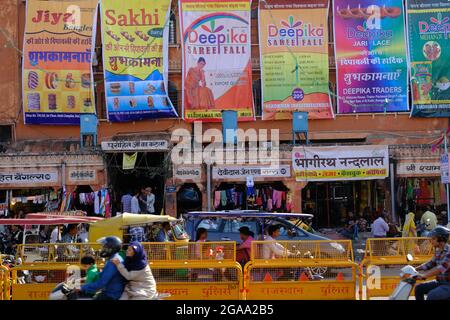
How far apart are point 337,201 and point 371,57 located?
652 centimetres

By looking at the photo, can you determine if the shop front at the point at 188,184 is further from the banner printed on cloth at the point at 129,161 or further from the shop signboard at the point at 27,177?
the shop signboard at the point at 27,177

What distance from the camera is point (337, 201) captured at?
29766 millimetres

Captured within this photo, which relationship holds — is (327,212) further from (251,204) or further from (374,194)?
(251,204)

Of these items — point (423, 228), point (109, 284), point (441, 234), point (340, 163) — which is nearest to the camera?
point (109, 284)

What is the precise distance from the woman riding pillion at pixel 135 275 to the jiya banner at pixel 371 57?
22.5 metres

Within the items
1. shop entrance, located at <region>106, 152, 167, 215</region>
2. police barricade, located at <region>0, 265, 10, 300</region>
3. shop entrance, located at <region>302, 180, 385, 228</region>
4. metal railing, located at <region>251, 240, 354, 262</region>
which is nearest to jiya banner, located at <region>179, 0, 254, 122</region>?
shop entrance, located at <region>106, 152, 167, 215</region>

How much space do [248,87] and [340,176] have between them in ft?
20.1

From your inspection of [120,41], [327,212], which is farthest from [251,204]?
[120,41]

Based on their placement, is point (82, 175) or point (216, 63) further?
point (216, 63)

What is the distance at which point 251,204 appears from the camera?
26.8 m

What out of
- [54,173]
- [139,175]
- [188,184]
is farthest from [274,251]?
[139,175]

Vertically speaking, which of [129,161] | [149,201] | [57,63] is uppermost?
[57,63]

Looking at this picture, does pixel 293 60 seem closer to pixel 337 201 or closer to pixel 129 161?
pixel 337 201

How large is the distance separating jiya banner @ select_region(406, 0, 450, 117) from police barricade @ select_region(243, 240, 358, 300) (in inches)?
734
